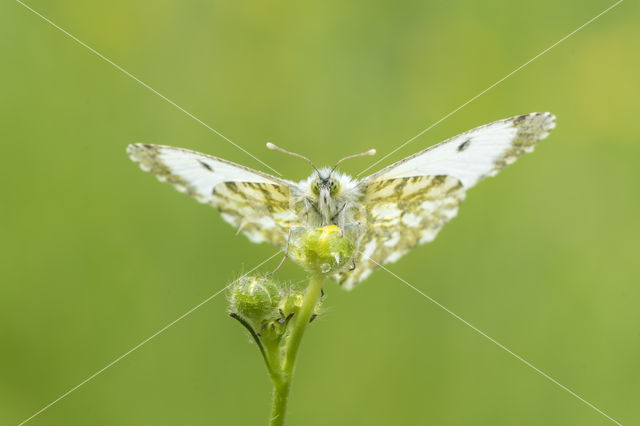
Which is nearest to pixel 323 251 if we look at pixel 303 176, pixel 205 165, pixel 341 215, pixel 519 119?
pixel 341 215

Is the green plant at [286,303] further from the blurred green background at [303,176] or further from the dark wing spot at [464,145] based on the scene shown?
the blurred green background at [303,176]

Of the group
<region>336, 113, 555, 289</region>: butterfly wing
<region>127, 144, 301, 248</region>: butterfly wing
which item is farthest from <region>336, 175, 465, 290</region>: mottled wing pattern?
<region>127, 144, 301, 248</region>: butterfly wing

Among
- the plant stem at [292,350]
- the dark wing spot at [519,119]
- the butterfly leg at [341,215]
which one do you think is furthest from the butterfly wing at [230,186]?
the dark wing spot at [519,119]

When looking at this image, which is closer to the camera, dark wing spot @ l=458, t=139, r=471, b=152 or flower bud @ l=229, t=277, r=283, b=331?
flower bud @ l=229, t=277, r=283, b=331

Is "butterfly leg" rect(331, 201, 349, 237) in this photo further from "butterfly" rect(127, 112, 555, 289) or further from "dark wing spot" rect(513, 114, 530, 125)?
"dark wing spot" rect(513, 114, 530, 125)

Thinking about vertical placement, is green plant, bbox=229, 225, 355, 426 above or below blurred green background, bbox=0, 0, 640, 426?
below

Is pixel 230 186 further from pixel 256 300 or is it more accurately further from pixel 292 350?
pixel 292 350

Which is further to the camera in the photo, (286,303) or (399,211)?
(399,211)
